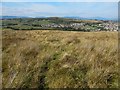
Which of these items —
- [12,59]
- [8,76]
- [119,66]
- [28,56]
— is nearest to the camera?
[8,76]

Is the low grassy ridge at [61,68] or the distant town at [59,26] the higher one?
the distant town at [59,26]

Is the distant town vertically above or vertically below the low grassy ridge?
above

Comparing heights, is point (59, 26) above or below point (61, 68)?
above

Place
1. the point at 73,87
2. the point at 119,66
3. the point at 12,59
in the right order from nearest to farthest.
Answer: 1. the point at 73,87
2. the point at 119,66
3. the point at 12,59

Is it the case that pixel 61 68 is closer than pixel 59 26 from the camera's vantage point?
Yes

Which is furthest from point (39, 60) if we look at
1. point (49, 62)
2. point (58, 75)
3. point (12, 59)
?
point (58, 75)

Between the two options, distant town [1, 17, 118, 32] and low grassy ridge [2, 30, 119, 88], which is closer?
low grassy ridge [2, 30, 119, 88]

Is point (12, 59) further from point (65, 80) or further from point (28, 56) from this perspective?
point (65, 80)

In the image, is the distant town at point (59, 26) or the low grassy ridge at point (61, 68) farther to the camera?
the distant town at point (59, 26)

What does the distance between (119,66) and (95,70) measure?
3.83ft

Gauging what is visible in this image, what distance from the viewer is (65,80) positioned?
22.5 feet

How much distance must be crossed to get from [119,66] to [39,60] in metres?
3.03

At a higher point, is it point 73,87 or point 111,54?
point 111,54

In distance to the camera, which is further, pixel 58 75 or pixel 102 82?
pixel 58 75
